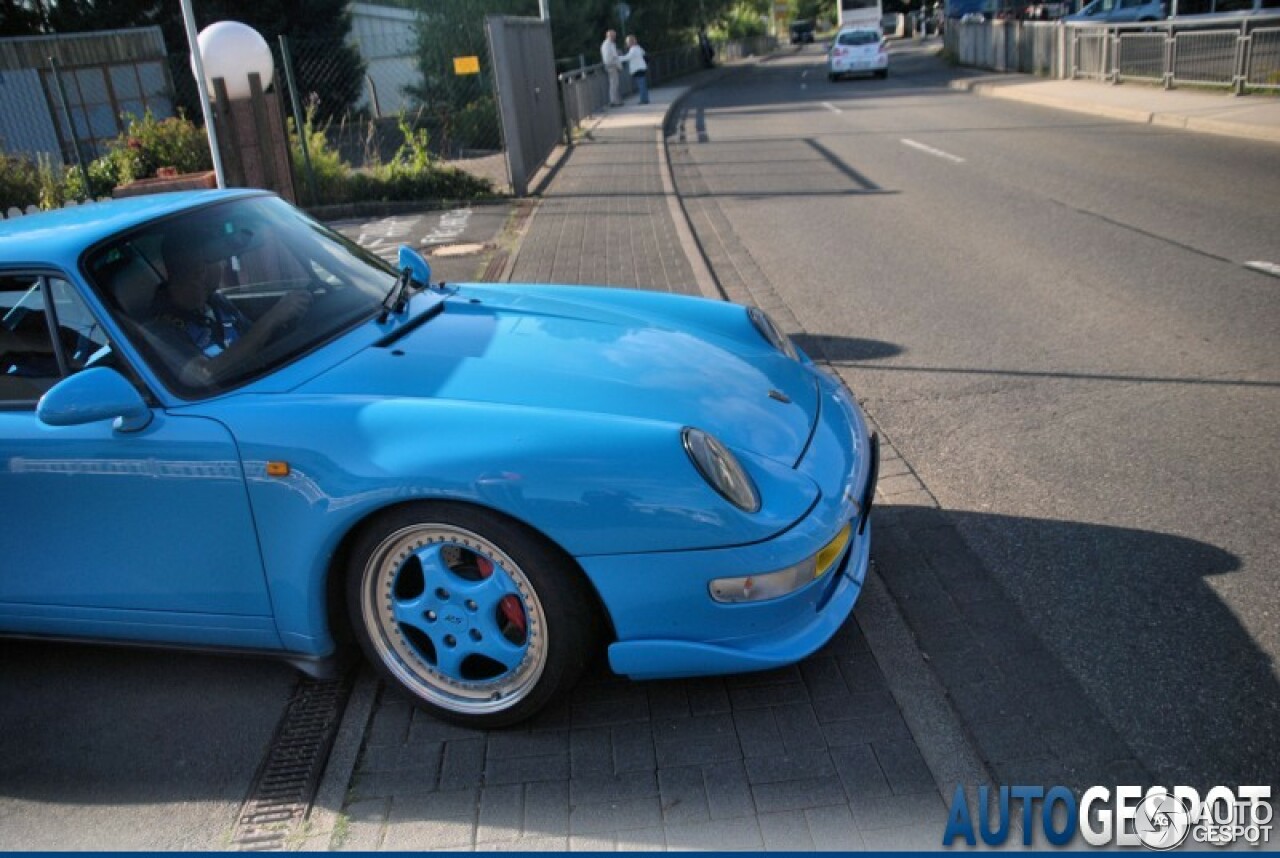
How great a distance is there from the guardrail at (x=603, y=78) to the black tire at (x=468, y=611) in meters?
18.3

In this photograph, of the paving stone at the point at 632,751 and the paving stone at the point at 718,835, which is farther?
the paving stone at the point at 632,751

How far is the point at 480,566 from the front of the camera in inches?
114

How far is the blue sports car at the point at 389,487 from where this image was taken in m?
→ 2.77

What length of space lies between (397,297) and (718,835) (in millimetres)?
2265

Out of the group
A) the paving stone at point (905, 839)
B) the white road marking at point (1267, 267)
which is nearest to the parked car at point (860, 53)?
the white road marking at point (1267, 267)

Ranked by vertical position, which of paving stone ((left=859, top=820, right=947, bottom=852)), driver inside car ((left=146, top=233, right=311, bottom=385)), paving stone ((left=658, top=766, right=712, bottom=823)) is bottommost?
paving stone ((left=859, top=820, right=947, bottom=852))

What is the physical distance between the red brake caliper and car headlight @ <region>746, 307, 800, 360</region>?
1.62 metres

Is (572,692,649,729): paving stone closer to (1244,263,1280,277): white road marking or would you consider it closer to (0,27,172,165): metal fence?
(1244,263,1280,277): white road marking

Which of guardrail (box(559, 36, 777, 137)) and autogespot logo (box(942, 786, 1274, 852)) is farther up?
guardrail (box(559, 36, 777, 137))

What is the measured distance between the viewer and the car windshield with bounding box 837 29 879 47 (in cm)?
3269

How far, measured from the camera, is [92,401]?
2881 millimetres

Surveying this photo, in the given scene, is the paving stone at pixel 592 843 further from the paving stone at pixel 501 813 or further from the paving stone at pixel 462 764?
the paving stone at pixel 462 764

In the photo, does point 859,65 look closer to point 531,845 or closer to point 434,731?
point 434,731

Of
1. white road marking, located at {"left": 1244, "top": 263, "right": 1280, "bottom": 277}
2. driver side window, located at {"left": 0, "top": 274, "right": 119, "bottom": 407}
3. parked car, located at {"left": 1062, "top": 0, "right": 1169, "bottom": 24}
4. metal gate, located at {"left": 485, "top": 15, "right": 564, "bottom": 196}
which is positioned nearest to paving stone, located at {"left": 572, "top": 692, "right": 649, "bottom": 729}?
driver side window, located at {"left": 0, "top": 274, "right": 119, "bottom": 407}
